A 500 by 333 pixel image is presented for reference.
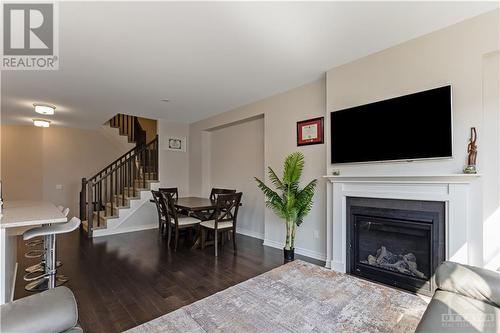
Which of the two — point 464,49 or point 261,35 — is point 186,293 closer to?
point 261,35

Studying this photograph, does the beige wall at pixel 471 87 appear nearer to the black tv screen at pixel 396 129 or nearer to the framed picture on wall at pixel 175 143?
the black tv screen at pixel 396 129

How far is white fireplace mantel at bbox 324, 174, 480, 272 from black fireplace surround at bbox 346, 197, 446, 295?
2.6 inches

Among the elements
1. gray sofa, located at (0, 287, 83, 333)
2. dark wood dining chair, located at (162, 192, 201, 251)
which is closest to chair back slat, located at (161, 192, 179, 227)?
dark wood dining chair, located at (162, 192, 201, 251)

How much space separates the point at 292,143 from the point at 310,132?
39 cm

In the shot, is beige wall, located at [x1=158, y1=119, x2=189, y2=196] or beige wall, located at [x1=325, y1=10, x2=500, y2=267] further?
beige wall, located at [x1=158, y1=119, x2=189, y2=196]

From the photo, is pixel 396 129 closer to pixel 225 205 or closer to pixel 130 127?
pixel 225 205

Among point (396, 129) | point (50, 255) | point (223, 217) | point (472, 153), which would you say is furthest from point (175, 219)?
point (472, 153)

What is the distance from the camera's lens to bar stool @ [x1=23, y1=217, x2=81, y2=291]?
265 cm

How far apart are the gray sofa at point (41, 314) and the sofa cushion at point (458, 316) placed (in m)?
1.69

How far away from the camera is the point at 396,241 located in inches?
111

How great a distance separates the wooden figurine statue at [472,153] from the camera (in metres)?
2.22

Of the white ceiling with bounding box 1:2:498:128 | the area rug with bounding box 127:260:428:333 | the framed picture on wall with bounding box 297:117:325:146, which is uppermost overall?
the white ceiling with bounding box 1:2:498:128

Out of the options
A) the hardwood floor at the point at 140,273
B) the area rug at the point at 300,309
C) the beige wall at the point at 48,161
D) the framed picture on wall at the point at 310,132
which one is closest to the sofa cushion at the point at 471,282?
the area rug at the point at 300,309

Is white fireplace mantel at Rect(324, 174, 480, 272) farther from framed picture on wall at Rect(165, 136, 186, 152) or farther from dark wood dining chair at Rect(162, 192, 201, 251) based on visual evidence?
framed picture on wall at Rect(165, 136, 186, 152)
